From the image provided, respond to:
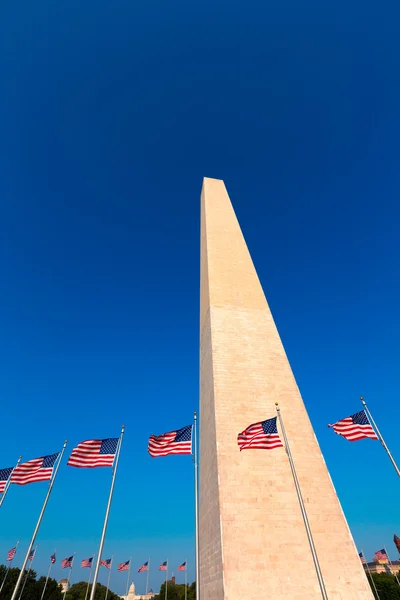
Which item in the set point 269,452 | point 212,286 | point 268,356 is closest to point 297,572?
point 269,452

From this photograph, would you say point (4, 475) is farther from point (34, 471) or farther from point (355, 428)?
point (355, 428)

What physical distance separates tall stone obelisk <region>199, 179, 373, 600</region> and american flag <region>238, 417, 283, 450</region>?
7.93 feet

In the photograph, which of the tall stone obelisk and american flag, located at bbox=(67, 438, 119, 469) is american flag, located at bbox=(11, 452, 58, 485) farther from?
the tall stone obelisk

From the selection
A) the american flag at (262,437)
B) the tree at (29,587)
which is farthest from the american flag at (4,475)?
the tree at (29,587)

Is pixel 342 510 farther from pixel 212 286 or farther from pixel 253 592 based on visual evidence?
pixel 212 286

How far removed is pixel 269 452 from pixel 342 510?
3.15 metres

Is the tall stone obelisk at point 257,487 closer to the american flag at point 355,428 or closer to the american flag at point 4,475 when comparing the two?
the american flag at point 355,428

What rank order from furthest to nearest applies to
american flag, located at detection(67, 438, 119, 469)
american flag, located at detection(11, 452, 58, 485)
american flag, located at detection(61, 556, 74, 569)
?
american flag, located at detection(61, 556, 74, 569), american flag, located at detection(11, 452, 58, 485), american flag, located at detection(67, 438, 119, 469)

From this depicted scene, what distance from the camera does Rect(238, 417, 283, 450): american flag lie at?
412 inches

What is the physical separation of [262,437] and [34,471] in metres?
9.32

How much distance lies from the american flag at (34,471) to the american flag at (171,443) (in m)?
4.44

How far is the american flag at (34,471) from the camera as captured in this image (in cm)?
1312

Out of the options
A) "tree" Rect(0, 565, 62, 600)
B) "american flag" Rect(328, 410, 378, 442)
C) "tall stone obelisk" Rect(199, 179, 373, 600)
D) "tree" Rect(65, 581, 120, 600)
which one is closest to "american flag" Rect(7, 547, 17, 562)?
"tree" Rect(0, 565, 62, 600)

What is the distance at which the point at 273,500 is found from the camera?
11.9m
